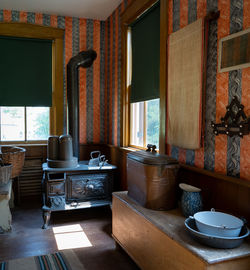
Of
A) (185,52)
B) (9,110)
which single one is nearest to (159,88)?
(185,52)

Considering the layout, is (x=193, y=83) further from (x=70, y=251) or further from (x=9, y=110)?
(x=9, y=110)

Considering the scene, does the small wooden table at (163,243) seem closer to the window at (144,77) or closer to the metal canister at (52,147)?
the window at (144,77)

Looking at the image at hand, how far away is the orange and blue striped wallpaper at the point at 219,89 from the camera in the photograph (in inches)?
74.9

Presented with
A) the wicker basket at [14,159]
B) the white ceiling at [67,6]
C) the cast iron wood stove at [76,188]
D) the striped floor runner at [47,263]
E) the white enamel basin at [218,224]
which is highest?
the white ceiling at [67,6]

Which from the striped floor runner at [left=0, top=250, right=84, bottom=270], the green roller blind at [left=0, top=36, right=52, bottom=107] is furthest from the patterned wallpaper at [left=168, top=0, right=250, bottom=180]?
the green roller blind at [left=0, top=36, right=52, bottom=107]

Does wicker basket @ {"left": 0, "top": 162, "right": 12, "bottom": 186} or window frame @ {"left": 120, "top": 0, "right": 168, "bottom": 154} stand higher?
window frame @ {"left": 120, "top": 0, "right": 168, "bottom": 154}

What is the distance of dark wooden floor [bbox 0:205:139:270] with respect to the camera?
2.58 metres

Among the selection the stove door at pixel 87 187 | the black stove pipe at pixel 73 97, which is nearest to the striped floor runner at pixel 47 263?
the stove door at pixel 87 187

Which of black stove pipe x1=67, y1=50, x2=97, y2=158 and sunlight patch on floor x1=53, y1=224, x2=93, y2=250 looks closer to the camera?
sunlight patch on floor x1=53, y1=224, x2=93, y2=250

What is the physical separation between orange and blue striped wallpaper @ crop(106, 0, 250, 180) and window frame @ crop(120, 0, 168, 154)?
0.42ft

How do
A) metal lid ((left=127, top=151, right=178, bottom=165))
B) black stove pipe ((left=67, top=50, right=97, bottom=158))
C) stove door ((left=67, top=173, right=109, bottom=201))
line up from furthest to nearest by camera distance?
black stove pipe ((left=67, top=50, right=97, bottom=158)) < stove door ((left=67, top=173, right=109, bottom=201)) < metal lid ((left=127, top=151, right=178, bottom=165))

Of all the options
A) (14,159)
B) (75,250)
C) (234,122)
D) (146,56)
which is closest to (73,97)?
(14,159)

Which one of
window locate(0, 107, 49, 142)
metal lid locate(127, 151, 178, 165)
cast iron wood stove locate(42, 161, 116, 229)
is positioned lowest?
cast iron wood stove locate(42, 161, 116, 229)

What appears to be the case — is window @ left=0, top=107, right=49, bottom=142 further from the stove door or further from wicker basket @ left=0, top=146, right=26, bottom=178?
the stove door
